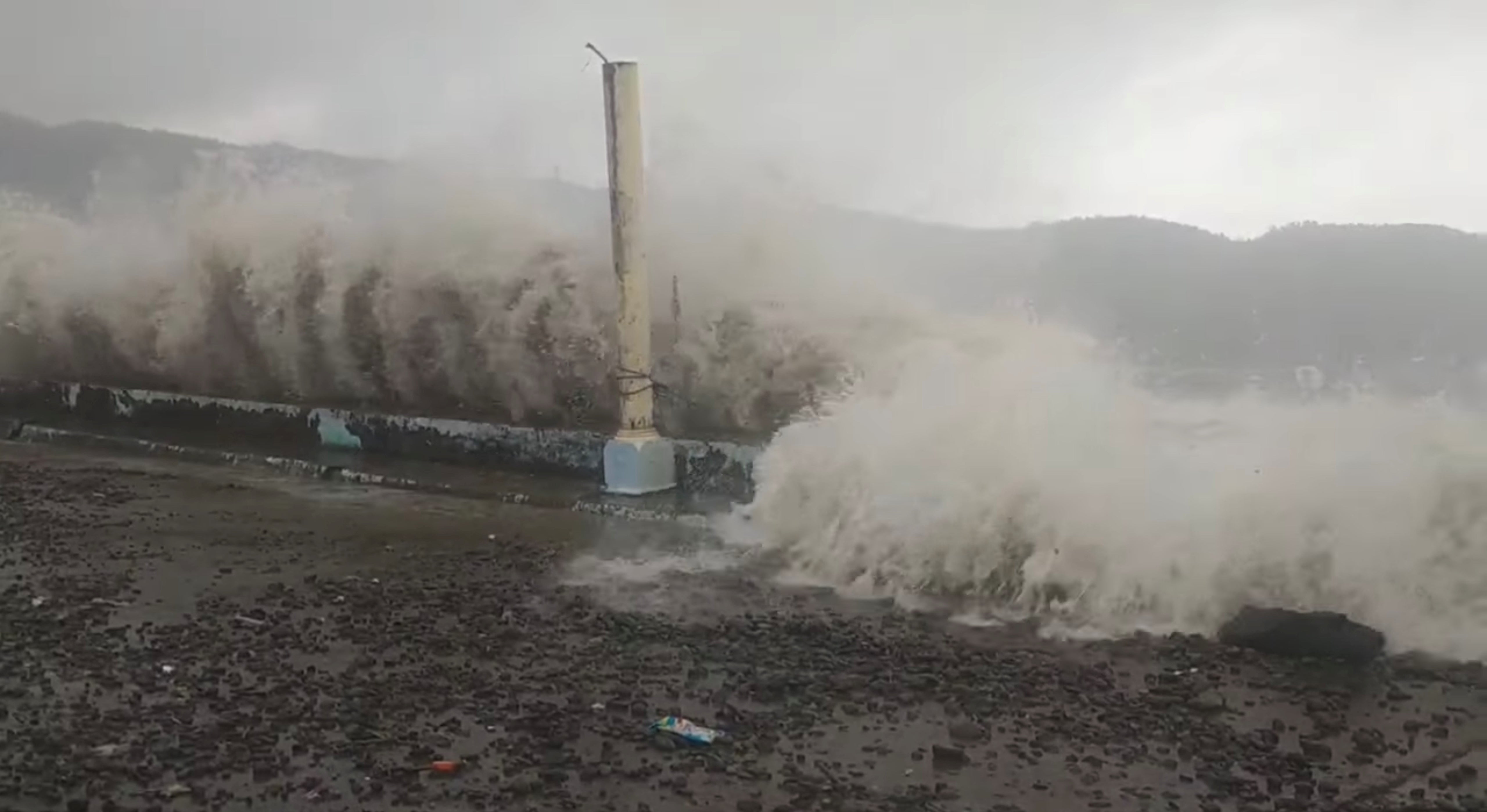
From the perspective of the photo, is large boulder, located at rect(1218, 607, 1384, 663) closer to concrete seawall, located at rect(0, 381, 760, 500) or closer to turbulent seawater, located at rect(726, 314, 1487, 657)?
turbulent seawater, located at rect(726, 314, 1487, 657)

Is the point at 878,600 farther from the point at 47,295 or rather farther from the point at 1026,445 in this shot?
the point at 47,295

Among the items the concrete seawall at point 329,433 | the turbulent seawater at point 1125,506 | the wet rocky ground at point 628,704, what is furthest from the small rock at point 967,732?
the concrete seawall at point 329,433

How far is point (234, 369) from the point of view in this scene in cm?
1484

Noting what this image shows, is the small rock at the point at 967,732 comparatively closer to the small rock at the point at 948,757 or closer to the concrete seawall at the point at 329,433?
the small rock at the point at 948,757

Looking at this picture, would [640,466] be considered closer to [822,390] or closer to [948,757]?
[822,390]

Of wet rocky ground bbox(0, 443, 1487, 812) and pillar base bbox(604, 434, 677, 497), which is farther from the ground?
pillar base bbox(604, 434, 677, 497)

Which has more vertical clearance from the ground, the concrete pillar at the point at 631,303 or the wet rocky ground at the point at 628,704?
the concrete pillar at the point at 631,303

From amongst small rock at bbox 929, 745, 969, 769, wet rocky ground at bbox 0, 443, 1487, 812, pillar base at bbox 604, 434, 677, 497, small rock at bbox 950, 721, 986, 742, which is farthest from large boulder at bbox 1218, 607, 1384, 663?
pillar base at bbox 604, 434, 677, 497

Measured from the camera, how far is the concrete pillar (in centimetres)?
923

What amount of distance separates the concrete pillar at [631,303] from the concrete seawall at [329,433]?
0.26m

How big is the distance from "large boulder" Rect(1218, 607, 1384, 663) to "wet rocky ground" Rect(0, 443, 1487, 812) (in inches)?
4.5

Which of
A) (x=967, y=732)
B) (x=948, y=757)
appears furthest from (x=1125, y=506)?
(x=948, y=757)

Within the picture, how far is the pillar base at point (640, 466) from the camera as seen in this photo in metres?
9.33

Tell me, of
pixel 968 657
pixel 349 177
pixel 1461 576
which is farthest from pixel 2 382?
pixel 1461 576
